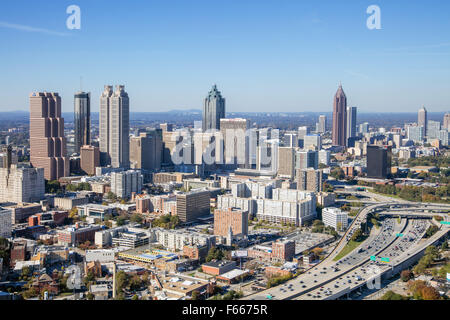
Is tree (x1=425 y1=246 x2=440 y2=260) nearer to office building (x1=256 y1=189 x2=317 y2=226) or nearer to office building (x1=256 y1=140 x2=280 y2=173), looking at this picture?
office building (x1=256 y1=189 x2=317 y2=226)

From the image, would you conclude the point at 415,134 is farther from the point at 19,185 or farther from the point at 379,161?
the point at 19,185

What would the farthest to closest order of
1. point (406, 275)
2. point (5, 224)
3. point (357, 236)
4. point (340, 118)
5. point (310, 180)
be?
point (340, 118)
point (310, 180)
point (357, 236)
point (5, 224)
point (406, 275)

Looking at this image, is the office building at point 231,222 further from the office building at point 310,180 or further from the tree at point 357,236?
the office building at point 310,180

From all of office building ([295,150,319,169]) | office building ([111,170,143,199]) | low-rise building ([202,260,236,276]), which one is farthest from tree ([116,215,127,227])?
office building ([295,150,319,169])

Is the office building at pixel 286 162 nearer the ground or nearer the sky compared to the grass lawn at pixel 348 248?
nearer the sky

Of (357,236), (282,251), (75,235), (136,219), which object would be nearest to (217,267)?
(282,251)

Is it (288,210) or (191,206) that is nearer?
(191,206)

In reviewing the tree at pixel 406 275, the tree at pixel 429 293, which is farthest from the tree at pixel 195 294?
the tree at pixel 406 275
